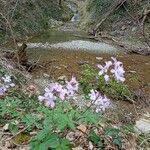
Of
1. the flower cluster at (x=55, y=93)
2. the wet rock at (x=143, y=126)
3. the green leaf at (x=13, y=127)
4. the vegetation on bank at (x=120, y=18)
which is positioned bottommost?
the vegetation on bank at (x=120, y=18)

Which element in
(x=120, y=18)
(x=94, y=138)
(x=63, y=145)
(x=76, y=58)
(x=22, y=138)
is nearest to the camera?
(x=63, y=145)

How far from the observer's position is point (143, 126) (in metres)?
5.05

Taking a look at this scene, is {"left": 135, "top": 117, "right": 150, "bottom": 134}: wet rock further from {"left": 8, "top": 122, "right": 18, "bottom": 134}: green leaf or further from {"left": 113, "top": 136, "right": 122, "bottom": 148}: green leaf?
{"left": 8, "top": 122, "right": 18, "bottom": 134}: green leaf

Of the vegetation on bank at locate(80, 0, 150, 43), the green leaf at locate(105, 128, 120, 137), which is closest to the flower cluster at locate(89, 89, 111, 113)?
the green leaf at locate(105, 128, 120, 137)

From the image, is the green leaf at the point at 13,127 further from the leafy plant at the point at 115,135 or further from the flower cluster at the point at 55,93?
the flower cluster at the point at 55,93

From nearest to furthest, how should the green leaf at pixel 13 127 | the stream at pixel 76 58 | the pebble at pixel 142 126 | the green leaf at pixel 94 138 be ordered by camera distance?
the green leaf at pixel 94 138, the green leaf at pixel 13 127, the pebble at pixel 142 126, the stream at pixel 76 58

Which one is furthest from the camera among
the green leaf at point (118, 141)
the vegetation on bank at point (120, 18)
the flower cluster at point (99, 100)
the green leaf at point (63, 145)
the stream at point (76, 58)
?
the vegetation on bank at point (120, 18)

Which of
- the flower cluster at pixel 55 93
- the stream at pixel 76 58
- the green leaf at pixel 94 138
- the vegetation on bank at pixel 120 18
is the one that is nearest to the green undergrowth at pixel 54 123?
the green leaf at pixel 94 138

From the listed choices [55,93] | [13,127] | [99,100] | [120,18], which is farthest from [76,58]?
[120,18]

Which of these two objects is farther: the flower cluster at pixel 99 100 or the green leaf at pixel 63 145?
the flower cluster at pixel 99 100

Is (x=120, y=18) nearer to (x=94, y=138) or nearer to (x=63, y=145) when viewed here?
(x=94, y=138)

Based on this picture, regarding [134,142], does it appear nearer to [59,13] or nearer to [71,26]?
[71,26]

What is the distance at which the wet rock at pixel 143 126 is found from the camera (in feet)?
16.1

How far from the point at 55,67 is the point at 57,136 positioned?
3658 millimetres
